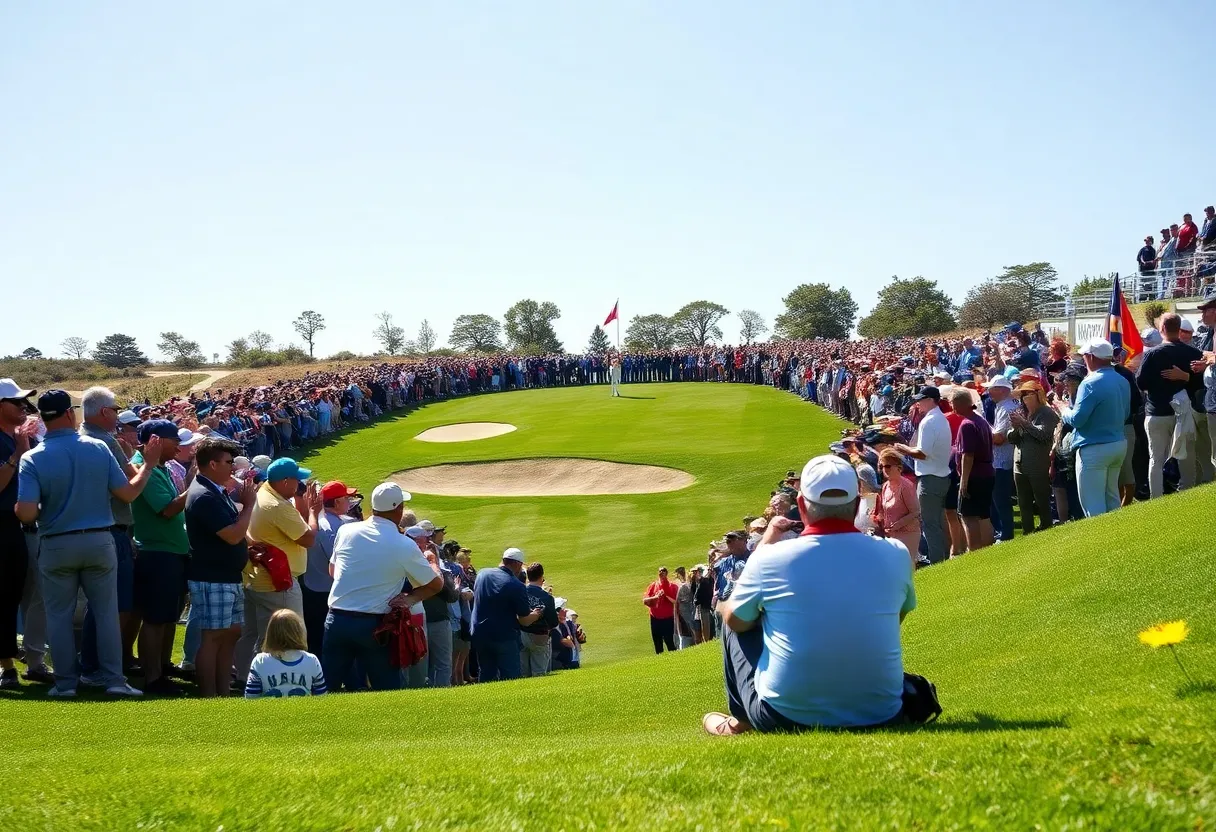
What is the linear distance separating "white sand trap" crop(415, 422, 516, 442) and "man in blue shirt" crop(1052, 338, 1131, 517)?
2783 centimetres

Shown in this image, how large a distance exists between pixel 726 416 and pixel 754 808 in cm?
3497

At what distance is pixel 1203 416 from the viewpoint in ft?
40.5

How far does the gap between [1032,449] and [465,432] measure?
28921mm

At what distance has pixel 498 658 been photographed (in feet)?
39.9

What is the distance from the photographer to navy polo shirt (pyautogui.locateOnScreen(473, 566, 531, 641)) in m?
11.9

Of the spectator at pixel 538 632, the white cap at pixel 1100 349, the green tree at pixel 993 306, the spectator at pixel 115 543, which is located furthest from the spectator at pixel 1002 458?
the green tree at pixel 993 306

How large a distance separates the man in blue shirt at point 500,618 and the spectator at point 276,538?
2.40 meters

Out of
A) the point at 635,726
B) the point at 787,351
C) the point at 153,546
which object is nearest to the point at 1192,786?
the point at 635,726

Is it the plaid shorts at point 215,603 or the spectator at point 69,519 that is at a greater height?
the spectator at point 69,519

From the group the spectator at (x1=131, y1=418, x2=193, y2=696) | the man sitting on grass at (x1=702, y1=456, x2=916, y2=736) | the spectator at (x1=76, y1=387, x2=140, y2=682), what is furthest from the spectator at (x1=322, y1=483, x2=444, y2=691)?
the man sitting on grass at (x1=702, y1=456, x2=916, y2=736)

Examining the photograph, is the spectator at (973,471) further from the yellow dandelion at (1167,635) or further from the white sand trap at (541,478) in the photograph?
the white sand trap at (541,478)

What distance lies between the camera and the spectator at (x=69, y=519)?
8211 mm

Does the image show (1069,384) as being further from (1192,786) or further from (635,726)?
(1192,786)

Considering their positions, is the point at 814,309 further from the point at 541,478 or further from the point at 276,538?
the point at 276,538
